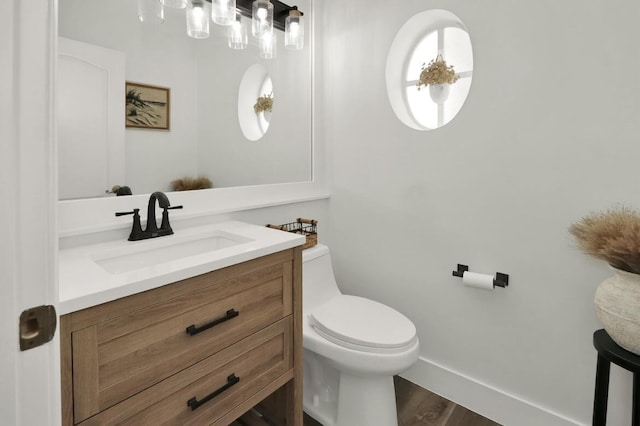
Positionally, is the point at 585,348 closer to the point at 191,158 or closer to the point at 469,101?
the point at 469,101

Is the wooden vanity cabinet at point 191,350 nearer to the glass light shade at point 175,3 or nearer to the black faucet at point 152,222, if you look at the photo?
the black faucet at point 152,222

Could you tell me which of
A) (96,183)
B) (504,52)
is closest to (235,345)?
(96,183)

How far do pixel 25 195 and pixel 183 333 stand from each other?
648 mm

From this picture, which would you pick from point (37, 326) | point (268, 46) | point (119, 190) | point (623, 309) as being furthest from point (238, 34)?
point (623, 309)

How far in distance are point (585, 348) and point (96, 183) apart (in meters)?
2.01

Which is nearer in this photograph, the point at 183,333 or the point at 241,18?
the point at 183,333

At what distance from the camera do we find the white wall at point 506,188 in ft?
4.45

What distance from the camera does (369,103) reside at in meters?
2.03

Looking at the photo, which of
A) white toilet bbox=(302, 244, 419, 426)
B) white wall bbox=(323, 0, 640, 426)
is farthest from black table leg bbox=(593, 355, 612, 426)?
white toilet bbox=(302, 244, 419, 426)

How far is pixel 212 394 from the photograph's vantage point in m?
1.09

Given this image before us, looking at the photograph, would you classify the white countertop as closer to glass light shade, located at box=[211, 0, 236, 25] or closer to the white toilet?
the white toilet

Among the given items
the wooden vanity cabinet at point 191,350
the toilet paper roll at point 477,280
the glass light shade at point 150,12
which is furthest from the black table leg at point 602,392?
the glass light shade at point 150,12

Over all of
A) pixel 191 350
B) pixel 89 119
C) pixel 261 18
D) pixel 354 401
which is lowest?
pixel 354 401

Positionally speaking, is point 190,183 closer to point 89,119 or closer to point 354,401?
point 89,119
